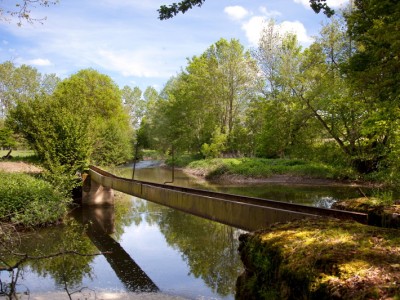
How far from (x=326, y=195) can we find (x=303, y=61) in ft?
38.8

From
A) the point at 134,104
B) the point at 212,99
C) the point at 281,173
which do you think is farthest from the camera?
the point at 134,104

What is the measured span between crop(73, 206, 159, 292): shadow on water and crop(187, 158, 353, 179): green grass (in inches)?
581

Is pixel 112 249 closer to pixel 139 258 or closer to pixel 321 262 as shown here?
pixel 139 258

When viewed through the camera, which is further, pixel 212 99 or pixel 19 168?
pixel 212 99

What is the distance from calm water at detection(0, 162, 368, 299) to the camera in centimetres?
794

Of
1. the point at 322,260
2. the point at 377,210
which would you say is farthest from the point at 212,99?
the point at 322,260

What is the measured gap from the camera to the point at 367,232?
10.7 ft

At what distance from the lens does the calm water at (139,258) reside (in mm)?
7941

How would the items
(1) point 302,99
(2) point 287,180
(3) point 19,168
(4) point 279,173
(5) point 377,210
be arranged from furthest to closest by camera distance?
(4) point 279,173 → (2) point 287,180 → (1) point 302,99 → (3) point 19,168 → (5) point 377,210

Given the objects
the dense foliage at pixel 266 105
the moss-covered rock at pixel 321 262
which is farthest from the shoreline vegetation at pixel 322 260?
the dense foliage at pixel 266 105

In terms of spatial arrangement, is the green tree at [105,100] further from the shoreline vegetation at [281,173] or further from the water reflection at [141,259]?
the water reflection at [141,259]

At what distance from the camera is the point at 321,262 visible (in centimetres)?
271

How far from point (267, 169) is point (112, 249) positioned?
821 inches

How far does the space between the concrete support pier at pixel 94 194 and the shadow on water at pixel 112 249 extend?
2.07ft
